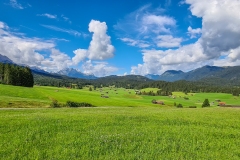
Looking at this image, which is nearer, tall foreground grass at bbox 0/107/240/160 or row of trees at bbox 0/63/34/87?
tall foreground grass at bbox 0/107/240/160

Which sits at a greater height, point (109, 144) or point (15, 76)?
point (15, 76)

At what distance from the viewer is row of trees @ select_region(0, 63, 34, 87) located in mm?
133025

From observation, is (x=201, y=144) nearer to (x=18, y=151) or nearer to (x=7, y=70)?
(x=18, y=151)

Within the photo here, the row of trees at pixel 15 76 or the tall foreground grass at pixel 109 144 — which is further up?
the row of trees at pixel 15 76

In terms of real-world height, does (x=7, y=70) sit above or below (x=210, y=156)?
above

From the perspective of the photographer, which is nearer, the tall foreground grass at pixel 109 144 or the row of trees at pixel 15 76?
the tall foreground grass at pixel 109 144

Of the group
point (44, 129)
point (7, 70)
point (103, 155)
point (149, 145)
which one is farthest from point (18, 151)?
point (7, 70)

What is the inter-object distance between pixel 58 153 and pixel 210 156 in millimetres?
8328

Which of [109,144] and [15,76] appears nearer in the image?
[109,144]

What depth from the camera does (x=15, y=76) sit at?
13512 cm

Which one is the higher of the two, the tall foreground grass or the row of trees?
the row of trees

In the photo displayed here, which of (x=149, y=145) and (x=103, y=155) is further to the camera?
(x=149, y=145)

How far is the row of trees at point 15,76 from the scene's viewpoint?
436 ft

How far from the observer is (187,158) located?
30.6ft
